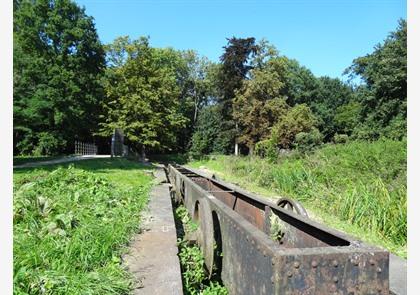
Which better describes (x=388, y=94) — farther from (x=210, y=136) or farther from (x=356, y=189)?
(x=356, y=189)

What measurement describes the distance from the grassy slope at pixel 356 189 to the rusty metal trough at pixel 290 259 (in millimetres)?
2772

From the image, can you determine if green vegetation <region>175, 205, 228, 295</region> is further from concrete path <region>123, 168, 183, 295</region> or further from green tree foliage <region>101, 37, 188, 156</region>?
green tree foliage <region>101, 37, 188, 156</region>

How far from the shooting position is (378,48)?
1272 inches

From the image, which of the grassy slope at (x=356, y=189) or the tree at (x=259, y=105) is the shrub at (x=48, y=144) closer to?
the tree at (x=259, y=105)

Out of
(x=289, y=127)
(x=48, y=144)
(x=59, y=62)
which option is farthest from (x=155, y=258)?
(x=289, y=127)

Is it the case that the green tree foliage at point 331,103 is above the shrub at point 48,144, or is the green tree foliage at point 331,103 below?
above

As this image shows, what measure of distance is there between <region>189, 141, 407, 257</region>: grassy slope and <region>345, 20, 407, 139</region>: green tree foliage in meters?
16.7

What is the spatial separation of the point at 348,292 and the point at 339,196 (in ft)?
19.7

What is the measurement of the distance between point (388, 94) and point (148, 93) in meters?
21.2

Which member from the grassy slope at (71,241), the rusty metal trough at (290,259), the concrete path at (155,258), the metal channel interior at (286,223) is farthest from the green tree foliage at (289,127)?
the rusty metal trough at (290,259)

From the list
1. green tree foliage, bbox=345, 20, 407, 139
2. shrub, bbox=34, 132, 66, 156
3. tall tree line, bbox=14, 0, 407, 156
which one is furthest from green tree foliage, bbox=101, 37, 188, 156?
green tree foliage, bbox=345, 20, 407, 139

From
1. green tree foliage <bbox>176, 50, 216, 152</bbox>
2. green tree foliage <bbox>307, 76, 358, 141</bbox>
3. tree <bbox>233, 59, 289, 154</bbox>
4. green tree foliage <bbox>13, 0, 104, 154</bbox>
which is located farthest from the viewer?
green tree foliage <bbox>176, 50, 216, 152</bbox>

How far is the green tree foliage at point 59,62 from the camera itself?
28.1m

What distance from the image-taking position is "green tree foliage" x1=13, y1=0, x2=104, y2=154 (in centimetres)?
2806
